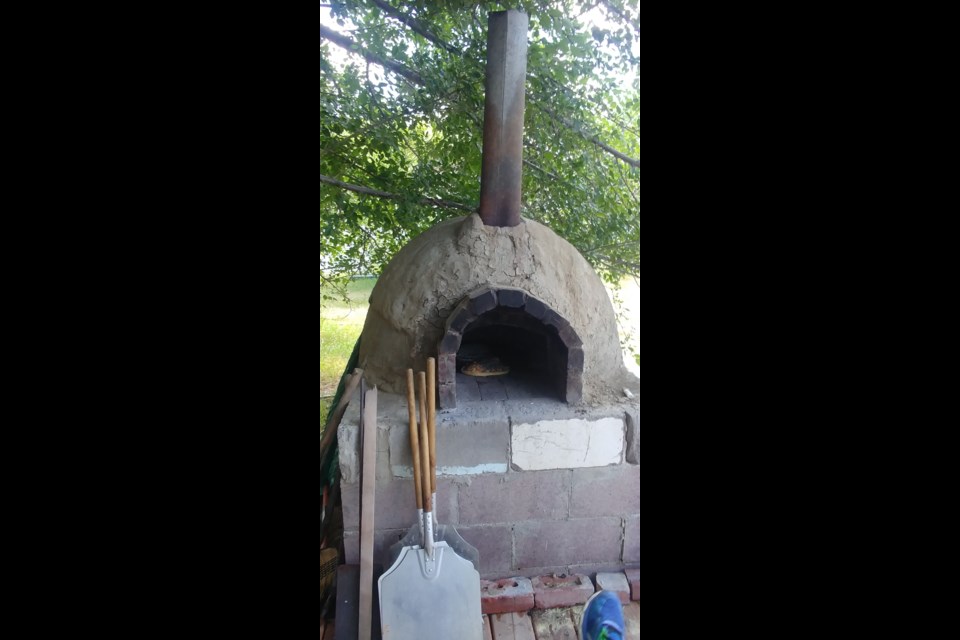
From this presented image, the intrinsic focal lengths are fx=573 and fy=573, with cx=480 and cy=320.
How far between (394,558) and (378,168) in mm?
2863

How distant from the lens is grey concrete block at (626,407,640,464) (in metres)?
2.59

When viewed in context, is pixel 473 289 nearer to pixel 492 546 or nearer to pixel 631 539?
pixel 492 546

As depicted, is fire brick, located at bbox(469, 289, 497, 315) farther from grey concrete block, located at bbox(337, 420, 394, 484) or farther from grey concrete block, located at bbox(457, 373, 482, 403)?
grey concrete block, located at bbox(337, 420, 394, 484)

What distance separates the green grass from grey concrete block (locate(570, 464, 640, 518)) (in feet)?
8.60

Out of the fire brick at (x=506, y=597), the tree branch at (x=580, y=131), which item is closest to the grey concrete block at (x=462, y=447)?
the fire brick at (x=506, y=597)

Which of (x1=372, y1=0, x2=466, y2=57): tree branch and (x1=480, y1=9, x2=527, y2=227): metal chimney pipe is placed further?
(x1=372, y1=0, x2=466, y2=57): tree branch

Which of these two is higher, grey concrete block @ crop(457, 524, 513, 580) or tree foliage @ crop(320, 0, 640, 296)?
tree foliage @ crop(320, 0, 640, 296)

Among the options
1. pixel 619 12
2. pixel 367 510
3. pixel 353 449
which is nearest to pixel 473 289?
pixel 353 449

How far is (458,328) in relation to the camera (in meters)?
2.59

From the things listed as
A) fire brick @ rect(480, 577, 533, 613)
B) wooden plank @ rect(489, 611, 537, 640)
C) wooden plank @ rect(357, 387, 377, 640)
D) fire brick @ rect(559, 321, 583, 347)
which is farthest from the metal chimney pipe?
wooden plank @ rect(489, 611, 537, 640)

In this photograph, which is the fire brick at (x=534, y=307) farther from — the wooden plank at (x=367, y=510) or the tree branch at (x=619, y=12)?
the tree branch at (x=619, y=12)

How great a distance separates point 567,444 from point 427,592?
858mm
